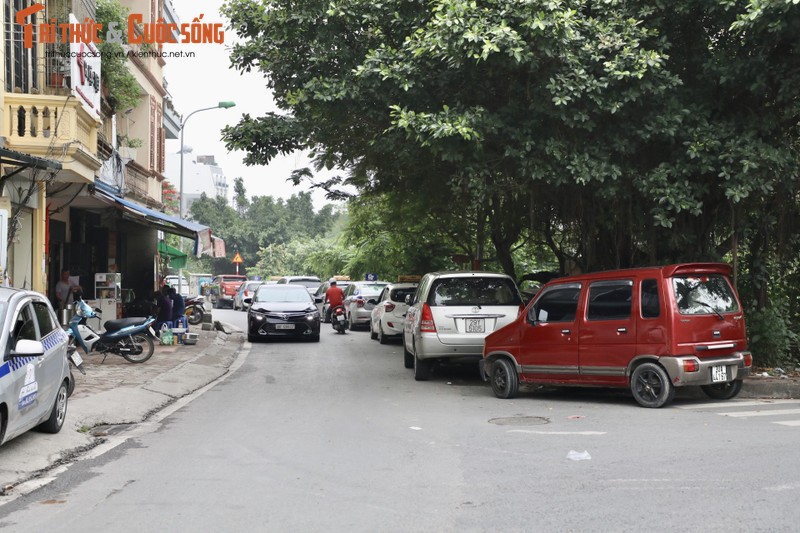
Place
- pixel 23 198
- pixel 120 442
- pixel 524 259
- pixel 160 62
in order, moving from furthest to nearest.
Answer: pixel 524 259
pixel 160 62
pixel 23 198
pixel 120 442

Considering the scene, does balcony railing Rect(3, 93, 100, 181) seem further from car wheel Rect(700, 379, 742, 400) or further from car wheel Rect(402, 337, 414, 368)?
car wheel Rect(700, 379, 742, 400)

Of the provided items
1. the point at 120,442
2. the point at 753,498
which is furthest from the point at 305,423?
the point at 753,498

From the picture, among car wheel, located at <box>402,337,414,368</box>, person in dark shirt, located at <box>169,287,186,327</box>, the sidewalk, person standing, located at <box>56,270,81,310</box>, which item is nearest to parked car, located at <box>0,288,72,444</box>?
the sidewalk

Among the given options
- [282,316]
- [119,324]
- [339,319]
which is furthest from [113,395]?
[339,319]

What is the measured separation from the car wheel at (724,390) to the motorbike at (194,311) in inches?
824

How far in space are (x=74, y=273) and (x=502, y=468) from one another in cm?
1852

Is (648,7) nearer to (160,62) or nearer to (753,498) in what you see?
(753,498)

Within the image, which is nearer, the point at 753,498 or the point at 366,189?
the point at 753,498

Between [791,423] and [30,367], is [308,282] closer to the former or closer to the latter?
[791,423]

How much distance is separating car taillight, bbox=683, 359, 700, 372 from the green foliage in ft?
56.1

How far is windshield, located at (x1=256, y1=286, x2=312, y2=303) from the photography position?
24.2 m

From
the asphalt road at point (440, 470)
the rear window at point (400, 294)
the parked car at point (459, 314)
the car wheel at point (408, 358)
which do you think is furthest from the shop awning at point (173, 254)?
the asphalt road at point (440, 470)

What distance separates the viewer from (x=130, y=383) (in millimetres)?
13305

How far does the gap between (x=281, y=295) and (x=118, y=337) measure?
833 centimetres
